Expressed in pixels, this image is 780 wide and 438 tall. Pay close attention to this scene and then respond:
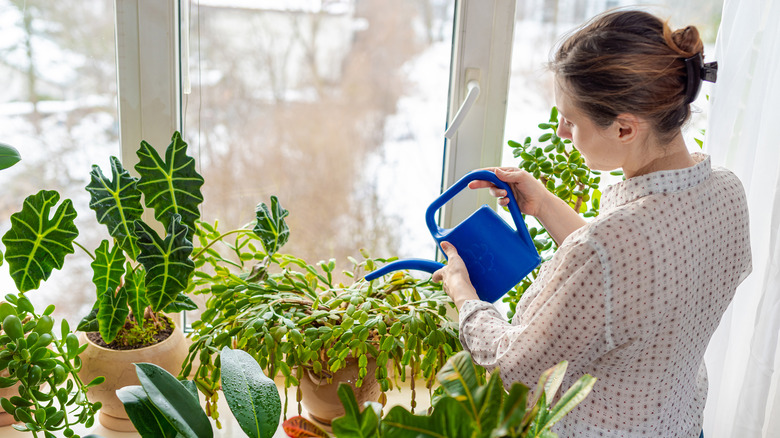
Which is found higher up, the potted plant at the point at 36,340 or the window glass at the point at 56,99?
the window glass at the point at 56,99

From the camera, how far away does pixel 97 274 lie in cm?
122

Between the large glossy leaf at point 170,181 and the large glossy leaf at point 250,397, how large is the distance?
56 cm

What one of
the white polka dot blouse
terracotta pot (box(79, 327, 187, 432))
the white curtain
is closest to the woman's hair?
the white polka dot blouse

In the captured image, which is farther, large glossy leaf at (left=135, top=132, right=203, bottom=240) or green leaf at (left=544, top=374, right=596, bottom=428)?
large glossy leaf at (left=135, top=132, right=203, bottom=240)

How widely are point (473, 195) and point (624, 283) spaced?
77 centimetres

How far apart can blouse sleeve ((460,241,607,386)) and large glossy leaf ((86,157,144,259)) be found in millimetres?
698

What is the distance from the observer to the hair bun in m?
0.88

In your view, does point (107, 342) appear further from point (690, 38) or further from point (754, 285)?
point (754, 285)

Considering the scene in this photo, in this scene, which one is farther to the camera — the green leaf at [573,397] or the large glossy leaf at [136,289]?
the large glossy leaf at [136,289]

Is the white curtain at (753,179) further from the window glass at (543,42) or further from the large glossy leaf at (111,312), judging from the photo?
the large glossy leaf at (111,312)

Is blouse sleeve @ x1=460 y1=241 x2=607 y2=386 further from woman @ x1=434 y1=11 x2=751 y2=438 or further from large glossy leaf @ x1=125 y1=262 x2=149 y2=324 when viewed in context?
large glossy leaf @ x1=125 y1=262 x2=149 y2=324

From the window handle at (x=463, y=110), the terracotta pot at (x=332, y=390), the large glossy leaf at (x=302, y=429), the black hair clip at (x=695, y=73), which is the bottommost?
the terracotta pot at (x=332, y=390)

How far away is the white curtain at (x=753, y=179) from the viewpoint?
1.26 metres

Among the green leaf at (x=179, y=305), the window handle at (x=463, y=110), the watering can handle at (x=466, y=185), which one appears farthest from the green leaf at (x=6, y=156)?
the window handle at (x=463, y=110)
